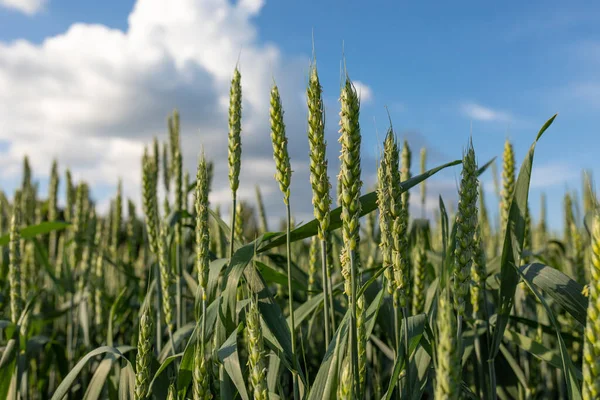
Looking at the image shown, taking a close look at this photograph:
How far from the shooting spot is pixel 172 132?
4250 millimetres

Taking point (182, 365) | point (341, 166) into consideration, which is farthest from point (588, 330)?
point (182, 365)

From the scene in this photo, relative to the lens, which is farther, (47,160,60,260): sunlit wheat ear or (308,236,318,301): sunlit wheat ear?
(47,160,60,260): sunlit wheat ear

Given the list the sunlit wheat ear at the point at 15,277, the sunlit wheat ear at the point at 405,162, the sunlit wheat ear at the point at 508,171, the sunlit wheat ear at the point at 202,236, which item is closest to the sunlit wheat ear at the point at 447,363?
the sunlit wheat ear at the point at 202,236

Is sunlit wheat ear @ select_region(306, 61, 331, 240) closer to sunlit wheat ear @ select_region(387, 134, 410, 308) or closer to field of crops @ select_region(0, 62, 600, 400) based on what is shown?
field of crops @ select_region(0, 62, 600, 400)

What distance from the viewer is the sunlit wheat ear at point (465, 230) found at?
1.52m

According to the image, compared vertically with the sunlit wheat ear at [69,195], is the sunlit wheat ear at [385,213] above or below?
below

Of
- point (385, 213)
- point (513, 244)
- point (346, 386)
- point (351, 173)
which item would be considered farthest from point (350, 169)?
point (513, 244)

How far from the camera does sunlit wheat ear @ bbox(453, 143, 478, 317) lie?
1.52 m

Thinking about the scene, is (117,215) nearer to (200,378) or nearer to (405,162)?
(405,162)

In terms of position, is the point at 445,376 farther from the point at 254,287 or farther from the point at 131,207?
the point at 131,207

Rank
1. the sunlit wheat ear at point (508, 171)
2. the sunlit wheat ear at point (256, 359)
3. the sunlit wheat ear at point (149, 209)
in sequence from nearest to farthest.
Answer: the sunlit wheat ear at point (256, 359) → the sunlit wheat ear at point (508, 171) → the sunlit wheat ear at point (149, 209)

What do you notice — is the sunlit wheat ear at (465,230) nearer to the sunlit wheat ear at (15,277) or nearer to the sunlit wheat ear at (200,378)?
the sunlit wheat ear at (200,378)

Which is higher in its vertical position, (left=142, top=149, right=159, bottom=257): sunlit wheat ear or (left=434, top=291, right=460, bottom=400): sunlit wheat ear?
(left=142, top=149, right=159, bottom=257): sunlit wheat ear

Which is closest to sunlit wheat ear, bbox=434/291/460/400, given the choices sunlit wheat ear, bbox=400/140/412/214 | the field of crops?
the field of crops
